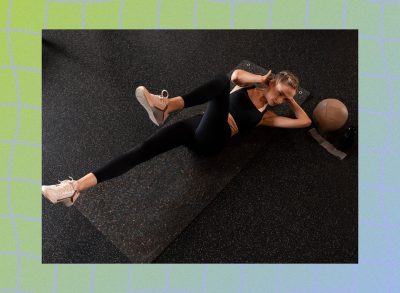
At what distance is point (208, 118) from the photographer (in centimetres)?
Result: 193

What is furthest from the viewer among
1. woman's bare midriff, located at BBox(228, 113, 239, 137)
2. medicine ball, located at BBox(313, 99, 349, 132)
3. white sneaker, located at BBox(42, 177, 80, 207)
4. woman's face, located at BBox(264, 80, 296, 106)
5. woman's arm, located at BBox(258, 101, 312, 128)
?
medicine ball, located at BBox(313, 99, 349, 132)

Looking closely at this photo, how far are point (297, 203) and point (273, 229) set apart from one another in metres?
0.22

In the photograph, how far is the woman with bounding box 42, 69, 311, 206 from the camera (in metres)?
1.76

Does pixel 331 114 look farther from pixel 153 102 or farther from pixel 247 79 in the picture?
pixel 153 102

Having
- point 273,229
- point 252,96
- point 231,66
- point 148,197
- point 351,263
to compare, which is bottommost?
point 351,263

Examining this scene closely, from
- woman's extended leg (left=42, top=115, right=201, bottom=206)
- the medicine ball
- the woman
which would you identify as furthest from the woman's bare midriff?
the medicine ball

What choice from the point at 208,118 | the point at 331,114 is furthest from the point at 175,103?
the point at 331,114

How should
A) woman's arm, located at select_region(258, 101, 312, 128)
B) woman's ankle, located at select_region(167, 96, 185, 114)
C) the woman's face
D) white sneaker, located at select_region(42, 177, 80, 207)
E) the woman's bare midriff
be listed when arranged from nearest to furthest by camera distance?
1. white sneaker, located at select_region(42, 177, 80, 207)
2. woman's ankle, located at select_region(167, 96, 185, 114)
3. the woman's face
4. the woman's bare midriff
5. woman's arm, located at select_region(258, 101, 312, 128)

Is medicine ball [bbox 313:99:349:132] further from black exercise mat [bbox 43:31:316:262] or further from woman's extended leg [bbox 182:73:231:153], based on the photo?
woman's extended leg [bbox 182:73:231:153]

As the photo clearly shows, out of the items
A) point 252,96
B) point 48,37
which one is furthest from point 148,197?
point 48,37

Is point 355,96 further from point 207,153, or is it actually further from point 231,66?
point 207,153

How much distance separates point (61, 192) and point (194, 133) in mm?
717

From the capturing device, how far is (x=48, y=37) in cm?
270

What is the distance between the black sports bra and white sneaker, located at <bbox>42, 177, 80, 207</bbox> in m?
0.90
